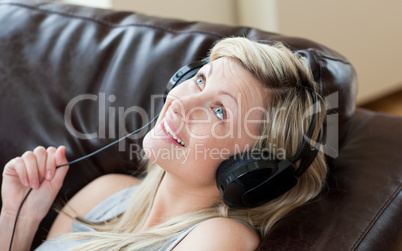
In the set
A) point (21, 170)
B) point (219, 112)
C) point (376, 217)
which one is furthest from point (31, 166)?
point (376, 217)

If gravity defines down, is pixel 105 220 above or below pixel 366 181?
below

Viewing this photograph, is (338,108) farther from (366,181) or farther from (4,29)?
(4,29)

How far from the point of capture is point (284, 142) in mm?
1021

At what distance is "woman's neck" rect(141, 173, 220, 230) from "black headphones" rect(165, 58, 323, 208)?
10 centimetres

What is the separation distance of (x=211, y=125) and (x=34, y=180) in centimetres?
49

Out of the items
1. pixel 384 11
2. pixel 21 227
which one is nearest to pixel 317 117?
pixel 21 227

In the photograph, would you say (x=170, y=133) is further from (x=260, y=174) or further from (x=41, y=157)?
(x=41, y=157)

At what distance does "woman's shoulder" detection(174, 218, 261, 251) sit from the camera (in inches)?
36.6

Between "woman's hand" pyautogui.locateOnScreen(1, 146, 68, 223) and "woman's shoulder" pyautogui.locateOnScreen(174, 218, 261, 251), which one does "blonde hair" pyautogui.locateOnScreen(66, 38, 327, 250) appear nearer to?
"woman's shoulder" pyautogui.locateOnScreen(174, 218, 261, 251)

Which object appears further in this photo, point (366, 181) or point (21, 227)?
point (21, 227)

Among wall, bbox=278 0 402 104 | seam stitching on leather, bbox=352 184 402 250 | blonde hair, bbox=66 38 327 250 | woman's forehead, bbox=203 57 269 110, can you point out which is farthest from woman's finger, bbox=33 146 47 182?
wall, bbox=278 0 402 104

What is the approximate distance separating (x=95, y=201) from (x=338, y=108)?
2.17 feet

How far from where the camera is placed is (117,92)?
130cm

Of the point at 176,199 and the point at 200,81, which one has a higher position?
the point at 200,81
